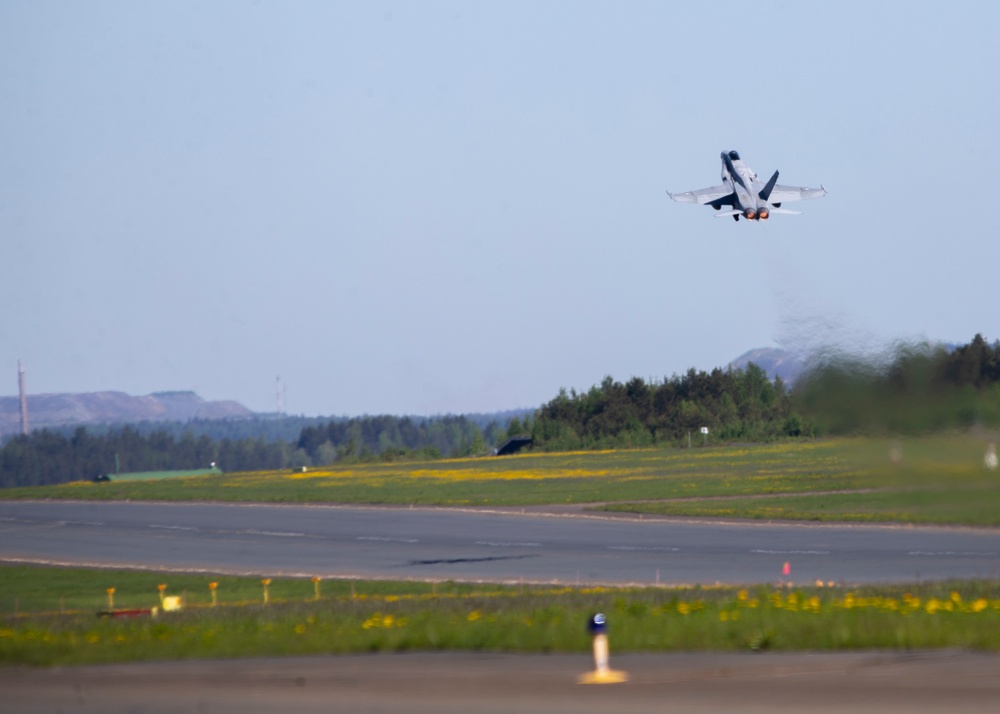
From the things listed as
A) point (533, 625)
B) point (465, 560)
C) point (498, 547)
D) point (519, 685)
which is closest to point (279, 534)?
point (498, 547)

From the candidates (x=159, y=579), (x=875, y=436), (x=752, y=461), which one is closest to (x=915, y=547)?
(x=875, y=436)

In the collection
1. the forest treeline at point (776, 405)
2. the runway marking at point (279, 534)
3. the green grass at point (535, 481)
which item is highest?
the forest treeline at point (776, 405)

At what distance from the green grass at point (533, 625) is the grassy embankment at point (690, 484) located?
215 centimetres

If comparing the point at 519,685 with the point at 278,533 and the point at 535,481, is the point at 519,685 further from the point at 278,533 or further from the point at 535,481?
the point at 535,481

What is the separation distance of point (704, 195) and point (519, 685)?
30200mm

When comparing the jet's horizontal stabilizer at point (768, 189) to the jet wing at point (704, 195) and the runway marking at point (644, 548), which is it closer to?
the jet wing at point (704, 195)

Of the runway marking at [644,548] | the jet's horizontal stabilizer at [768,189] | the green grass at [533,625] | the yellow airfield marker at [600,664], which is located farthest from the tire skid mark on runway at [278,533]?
the yellow airfield marker at [600,664]

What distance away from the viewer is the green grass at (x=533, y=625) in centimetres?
1552

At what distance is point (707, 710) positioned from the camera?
37.9ft

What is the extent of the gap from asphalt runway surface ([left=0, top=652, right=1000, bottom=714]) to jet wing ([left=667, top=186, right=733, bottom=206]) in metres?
27.9

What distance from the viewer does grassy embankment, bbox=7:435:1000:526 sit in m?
23.8

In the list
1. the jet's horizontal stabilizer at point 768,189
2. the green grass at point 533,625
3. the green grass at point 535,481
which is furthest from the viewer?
the green grass at point 535,481

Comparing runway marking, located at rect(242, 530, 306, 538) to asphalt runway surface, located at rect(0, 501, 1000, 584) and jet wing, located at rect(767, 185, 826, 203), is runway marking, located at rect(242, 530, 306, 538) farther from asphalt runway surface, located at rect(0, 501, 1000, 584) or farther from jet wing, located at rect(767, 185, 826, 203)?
jet wing, located at rect(767, 185, 826, 203)

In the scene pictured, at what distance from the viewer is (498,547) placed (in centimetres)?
3903
